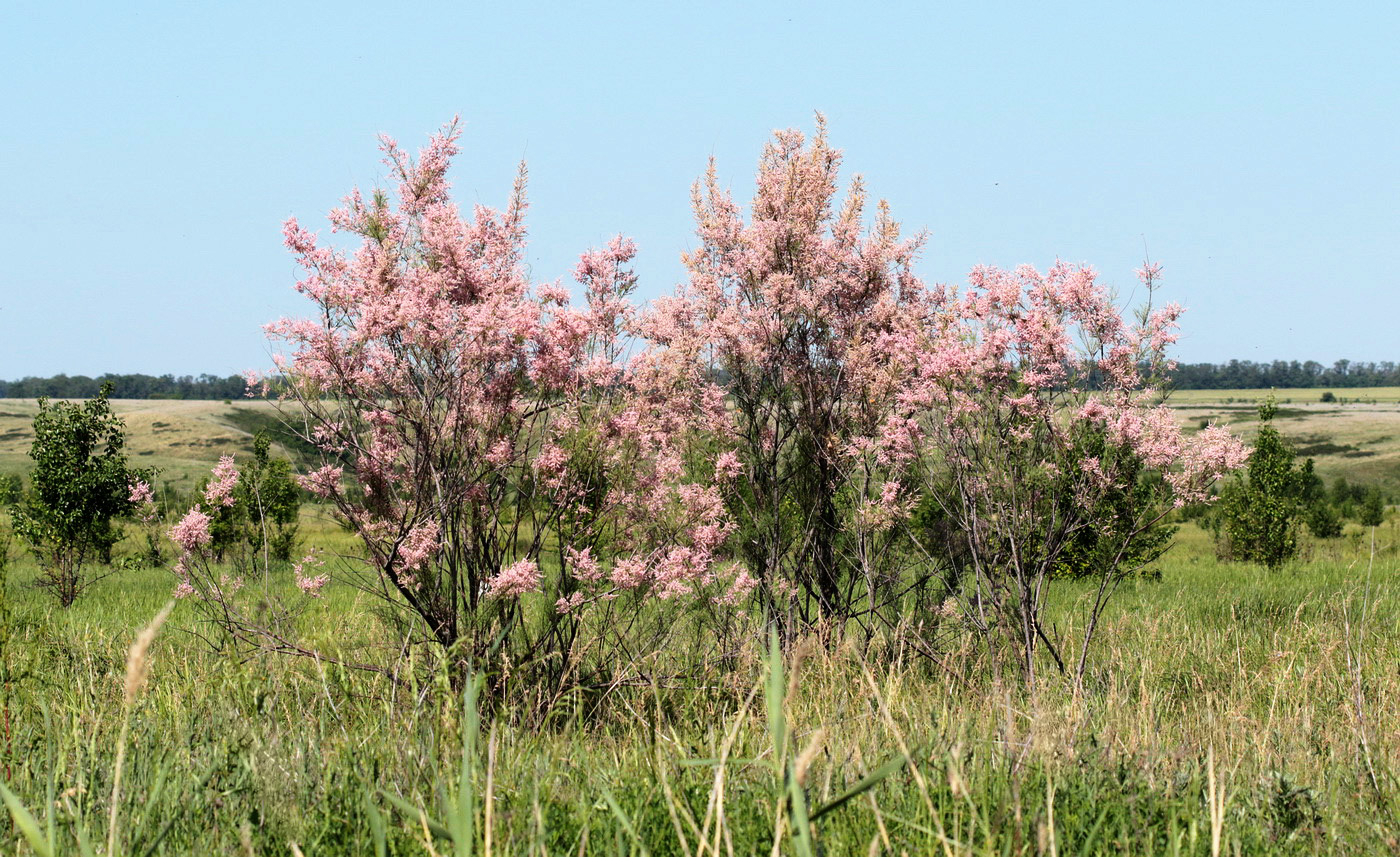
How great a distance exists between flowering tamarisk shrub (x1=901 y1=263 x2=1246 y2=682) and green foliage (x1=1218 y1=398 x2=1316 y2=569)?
41.0 feet

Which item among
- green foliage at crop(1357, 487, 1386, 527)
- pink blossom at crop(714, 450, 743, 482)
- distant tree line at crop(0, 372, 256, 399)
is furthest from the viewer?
distant tree line at crop(0, 372, 256, 399)

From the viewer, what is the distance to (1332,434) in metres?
86.6

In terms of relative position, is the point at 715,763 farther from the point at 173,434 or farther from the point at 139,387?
the point at 139,387

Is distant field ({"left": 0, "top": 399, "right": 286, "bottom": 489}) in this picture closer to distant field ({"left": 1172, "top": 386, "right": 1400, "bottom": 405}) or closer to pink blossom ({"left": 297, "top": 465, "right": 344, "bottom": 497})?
pink blossom ({"left": 297, "top": 465, "right": 344, "bottom": 497})

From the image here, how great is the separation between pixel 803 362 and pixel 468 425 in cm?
295

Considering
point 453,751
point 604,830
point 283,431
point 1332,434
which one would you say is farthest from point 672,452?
point 1332,434

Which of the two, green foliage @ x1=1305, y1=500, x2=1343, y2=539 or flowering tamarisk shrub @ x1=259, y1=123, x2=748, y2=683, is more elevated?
flowering tamarisk shrub @ x1=259, y1=123, x2=748, y2=683

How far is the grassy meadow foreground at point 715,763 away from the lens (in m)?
2.50

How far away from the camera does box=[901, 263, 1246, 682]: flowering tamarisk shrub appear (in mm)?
6129

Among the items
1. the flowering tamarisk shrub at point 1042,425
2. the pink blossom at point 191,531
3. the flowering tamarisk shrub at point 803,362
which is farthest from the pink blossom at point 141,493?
the flowering tamarisk shrub at point 1042,425

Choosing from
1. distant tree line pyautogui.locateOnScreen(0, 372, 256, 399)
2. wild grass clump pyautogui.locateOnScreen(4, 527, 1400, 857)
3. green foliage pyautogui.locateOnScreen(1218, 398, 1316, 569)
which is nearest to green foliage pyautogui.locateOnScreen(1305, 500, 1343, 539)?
green foliage pyautogui.locateOnScreen(1218, 398, 1316, 569)

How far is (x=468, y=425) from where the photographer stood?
216 inches

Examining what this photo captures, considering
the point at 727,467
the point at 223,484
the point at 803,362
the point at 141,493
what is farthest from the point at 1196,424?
the point at 141,493

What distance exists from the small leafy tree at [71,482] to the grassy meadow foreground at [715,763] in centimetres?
737
